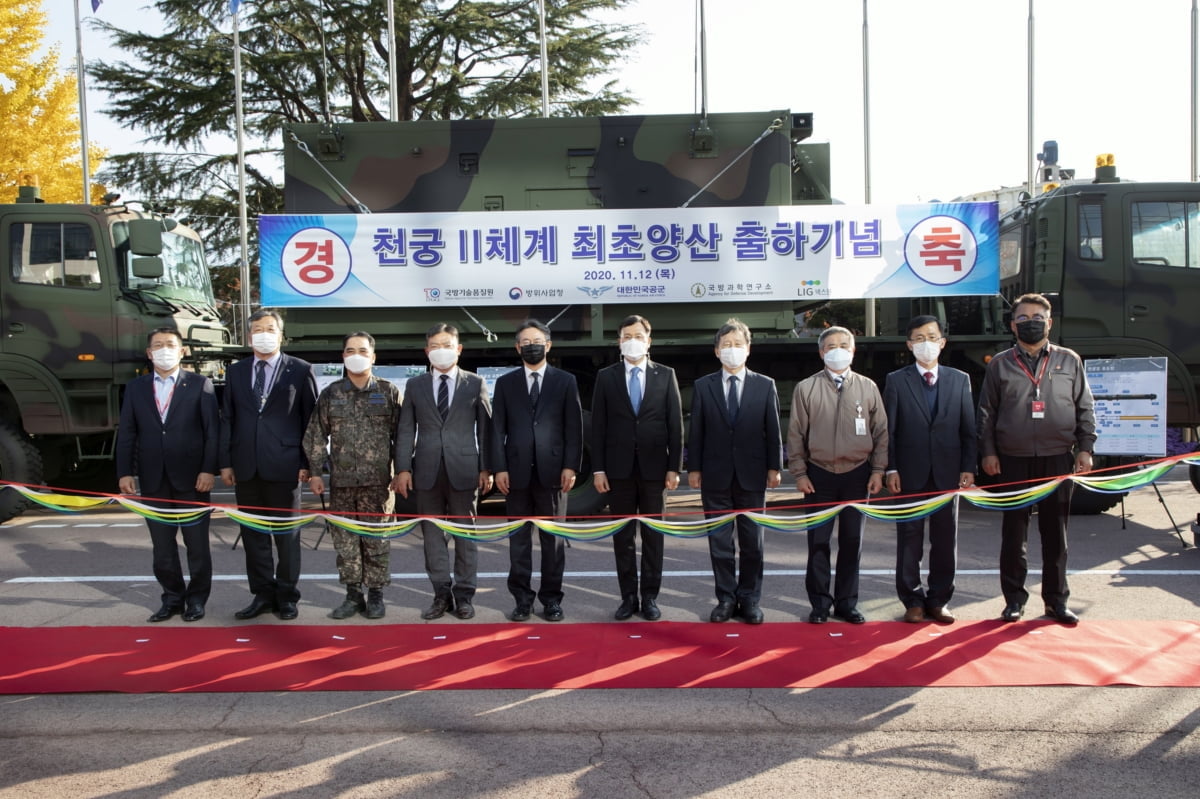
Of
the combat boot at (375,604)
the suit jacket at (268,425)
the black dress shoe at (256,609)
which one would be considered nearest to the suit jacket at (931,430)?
the combat boot at (375,604)

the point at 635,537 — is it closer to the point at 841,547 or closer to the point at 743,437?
the point at 743,437

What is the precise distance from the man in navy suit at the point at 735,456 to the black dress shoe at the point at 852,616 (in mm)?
462

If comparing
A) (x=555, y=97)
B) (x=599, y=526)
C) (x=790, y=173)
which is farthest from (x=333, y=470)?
(x=555, y=97)

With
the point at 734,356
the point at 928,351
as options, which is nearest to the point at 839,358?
the point at 928,351

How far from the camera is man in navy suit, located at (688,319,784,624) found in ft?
17.3

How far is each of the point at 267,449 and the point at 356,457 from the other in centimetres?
53

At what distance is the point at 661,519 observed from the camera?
539 cm

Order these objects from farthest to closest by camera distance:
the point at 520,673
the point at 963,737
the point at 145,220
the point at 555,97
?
1. the point at 555,97
2. the point at 145,220
3. the point at 520,673
4. the point at 963,737

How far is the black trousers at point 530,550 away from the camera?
537 cm

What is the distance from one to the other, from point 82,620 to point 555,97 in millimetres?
15340

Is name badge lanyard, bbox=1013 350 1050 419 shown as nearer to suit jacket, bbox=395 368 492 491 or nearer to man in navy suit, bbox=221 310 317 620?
suit jacket, bbox=395 368 492 491

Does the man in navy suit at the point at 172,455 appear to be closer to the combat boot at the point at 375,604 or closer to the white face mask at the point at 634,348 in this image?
the combat boot at the point at 375,604

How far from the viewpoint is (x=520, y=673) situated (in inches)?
173

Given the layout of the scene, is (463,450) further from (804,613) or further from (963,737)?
(963,737)
